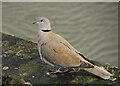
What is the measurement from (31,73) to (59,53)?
0.49m

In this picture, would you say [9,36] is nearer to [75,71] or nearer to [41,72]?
[41,72]

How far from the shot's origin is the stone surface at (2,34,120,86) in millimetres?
2527

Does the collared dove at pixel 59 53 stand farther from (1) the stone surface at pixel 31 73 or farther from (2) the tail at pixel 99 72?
(1) the stone surface at pixel 31 73

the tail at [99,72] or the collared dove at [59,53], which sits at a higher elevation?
the collared dove at [59,53]

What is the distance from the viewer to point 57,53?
8.04ft

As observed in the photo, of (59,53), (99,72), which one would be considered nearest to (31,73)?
(59,53)

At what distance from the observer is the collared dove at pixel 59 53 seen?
2439 mm

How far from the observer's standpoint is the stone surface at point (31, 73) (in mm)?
2527

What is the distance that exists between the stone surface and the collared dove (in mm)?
156

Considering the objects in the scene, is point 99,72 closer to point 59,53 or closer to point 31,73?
point 59,53

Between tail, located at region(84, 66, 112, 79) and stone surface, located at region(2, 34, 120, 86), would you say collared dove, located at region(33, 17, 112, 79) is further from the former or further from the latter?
stone surface, located at region(2, 34, 120, 86)

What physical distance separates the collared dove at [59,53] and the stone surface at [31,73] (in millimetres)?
156

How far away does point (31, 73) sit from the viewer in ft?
8.86

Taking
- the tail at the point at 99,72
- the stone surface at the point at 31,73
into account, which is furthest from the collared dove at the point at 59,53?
the stone surface at the point at 31,73
